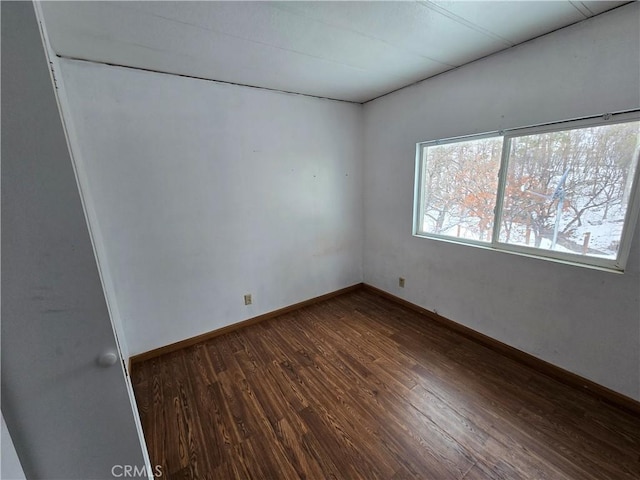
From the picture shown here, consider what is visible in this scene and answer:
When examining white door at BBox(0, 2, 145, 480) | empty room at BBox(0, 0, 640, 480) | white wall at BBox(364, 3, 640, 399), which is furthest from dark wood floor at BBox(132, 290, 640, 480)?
white door at BBox(0, 2, 145, 480)

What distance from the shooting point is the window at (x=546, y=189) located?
162cm

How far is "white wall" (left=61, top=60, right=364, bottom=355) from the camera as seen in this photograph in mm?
1962

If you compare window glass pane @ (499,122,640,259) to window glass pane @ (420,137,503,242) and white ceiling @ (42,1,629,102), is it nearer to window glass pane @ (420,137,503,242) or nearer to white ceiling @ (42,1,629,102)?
window glass pane @ (420,137,503,242)

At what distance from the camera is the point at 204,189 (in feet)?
7.70

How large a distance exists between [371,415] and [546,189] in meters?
2.03

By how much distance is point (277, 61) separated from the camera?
197 cm

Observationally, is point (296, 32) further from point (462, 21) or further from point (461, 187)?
point (461, 187)

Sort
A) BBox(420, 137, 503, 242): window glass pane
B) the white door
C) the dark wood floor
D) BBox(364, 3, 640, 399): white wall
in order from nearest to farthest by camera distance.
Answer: the white door < the dark wood floor < BBox(364, 3, 640, 399): white wall < BBox(420, 137, 503, 242): window glass pane

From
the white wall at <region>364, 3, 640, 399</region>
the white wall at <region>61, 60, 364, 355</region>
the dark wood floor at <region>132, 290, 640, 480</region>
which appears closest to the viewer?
the dark wood floor at <region>132, 290, 640, 480</region>

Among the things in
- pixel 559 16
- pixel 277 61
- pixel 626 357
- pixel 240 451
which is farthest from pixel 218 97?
pixel 626 357

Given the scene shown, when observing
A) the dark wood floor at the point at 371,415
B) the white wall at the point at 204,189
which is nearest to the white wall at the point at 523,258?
the dark wood floor at the point at 371,415

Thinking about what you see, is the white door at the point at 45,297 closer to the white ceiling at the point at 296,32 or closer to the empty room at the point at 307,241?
the empty room at the point at 307,241

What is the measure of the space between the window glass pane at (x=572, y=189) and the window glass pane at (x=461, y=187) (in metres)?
0.15

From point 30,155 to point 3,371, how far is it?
49 centimetres
